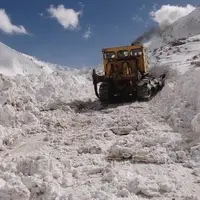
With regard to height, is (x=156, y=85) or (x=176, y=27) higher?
(x=176, y=27)

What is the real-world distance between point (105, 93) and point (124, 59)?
1581 mm

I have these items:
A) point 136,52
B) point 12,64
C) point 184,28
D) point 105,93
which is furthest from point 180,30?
point 105,93

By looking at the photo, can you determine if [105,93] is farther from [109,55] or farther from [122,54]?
[122,54]

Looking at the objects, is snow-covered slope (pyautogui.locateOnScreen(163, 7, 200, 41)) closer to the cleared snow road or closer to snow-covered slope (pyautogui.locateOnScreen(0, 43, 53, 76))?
snow-covered slope (pyautogui.locateOnScreen(0, 43, 53, 76))

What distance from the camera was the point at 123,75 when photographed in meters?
A: 13.4

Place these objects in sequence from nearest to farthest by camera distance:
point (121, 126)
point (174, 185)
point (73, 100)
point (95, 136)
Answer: point (174, 185), point (95, 136), point (121, 126), point (73, 100)

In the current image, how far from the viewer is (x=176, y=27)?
6406 cm

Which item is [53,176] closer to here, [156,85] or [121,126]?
[121,126]

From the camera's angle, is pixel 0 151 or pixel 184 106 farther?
pixel 184 106

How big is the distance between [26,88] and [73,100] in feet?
→ 6.04

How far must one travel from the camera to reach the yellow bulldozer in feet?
44.4

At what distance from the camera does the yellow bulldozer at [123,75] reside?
13547mm

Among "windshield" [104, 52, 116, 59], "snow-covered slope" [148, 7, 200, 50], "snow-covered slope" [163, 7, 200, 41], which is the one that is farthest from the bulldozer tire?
"snow-covered slope" [163, 7, 200, 41]

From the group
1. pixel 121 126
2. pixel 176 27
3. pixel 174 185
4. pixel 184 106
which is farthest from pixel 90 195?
pixel 176 27
